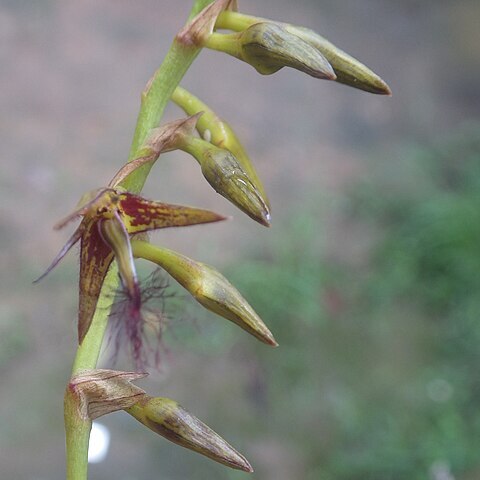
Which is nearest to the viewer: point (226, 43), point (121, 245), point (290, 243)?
point (121, 245)

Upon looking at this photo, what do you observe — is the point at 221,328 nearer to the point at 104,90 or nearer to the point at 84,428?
the point at 104,90

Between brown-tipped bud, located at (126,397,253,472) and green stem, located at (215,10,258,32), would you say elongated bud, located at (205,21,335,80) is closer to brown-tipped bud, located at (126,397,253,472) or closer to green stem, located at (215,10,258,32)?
green stem, located at (215,10,258,32)

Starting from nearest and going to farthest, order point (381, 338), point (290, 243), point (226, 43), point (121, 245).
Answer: point (121, 245), point (226, 43), point (381, 338), point (290, 243)

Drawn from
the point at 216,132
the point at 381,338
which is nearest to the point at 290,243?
the point at 381,338

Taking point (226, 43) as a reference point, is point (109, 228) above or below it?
below

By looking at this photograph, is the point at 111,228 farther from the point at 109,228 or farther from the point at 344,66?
the point at 344,66

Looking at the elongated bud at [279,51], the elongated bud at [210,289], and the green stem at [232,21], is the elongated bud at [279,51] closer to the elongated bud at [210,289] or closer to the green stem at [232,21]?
the green stem at [232,21]

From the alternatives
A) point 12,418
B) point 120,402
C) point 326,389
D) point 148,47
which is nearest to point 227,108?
point 148,47

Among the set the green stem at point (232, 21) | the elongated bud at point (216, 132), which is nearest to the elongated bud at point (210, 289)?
the elongated bud at point (216, 132)
